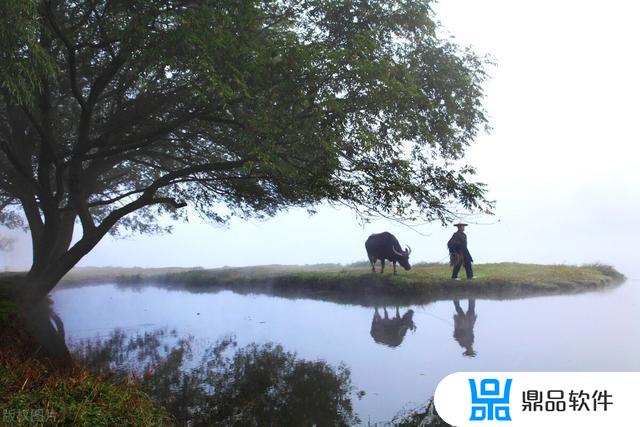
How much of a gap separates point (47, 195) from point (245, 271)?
224 inches

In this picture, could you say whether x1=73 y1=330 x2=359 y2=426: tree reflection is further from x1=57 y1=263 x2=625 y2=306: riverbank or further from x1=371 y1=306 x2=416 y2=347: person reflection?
x1=57 y1=263 x2=625 y2=306: riverbank

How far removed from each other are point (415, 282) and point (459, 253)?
137 cm

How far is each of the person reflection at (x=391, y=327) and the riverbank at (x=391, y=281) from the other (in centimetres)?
76

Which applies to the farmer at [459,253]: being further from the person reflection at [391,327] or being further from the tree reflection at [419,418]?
the tree reflection at [419,418]

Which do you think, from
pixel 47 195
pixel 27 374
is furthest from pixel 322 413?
pixel 47 195

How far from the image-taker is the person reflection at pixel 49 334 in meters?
7.78

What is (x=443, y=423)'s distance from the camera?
5387mm

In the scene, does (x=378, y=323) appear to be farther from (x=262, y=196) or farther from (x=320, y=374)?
(x=262, y=196)

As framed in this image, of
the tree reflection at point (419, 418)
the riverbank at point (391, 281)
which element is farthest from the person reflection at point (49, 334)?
the tree reflection at point (419, 418)

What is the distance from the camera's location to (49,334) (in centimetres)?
984

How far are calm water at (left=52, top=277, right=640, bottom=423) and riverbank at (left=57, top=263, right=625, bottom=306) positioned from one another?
40cm

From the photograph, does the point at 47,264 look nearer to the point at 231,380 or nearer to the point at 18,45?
the point at 18,45

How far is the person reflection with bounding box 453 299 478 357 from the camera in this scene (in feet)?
23.6

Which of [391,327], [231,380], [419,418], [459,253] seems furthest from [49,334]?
[459,253]
